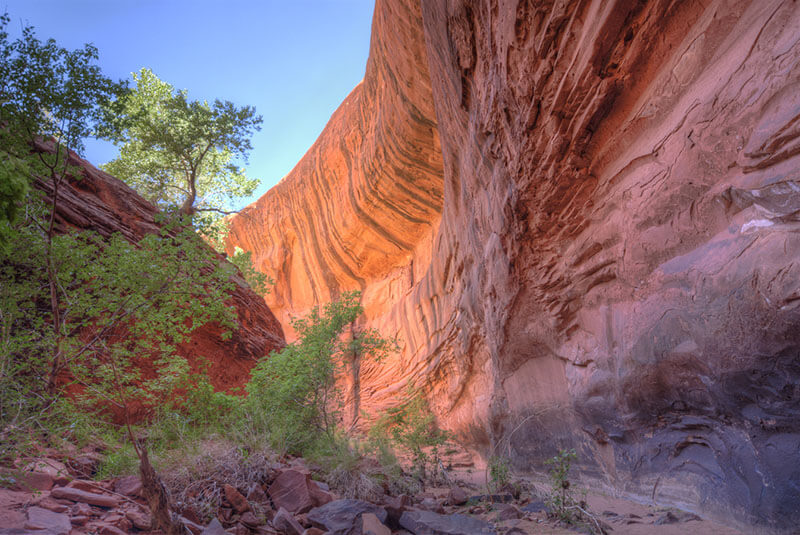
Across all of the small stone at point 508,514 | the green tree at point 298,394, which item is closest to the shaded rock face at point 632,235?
the small stone at point 508,514

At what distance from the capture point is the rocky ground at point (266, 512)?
3.09m

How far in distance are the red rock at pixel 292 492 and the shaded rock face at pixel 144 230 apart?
4.34 m

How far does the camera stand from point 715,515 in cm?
360

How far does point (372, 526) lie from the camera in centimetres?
365

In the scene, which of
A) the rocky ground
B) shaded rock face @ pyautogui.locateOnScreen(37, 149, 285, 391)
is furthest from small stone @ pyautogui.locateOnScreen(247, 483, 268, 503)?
shaded rock face @ pyautogui.locateOnScreen(37, 149, 285, 391)

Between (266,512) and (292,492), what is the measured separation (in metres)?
0.35

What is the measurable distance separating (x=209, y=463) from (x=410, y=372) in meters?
9.47

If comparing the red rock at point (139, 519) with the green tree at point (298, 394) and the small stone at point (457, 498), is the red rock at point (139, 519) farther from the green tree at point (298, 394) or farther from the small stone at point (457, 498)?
the small stone at point (457, 498)

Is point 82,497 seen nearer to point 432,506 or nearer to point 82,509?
point 82,509

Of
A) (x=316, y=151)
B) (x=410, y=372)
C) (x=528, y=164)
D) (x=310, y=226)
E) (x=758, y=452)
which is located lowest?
(x=758, y=452)

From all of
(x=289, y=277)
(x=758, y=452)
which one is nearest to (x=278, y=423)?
(x=758, y=452)

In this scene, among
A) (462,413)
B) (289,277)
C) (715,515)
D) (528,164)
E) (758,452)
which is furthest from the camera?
(289,277)

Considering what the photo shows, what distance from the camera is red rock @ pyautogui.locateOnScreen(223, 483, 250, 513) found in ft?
13.3

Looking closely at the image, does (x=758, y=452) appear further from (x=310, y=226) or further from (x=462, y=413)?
(x=310, y=226)
